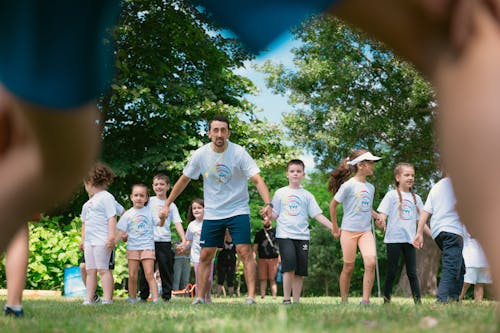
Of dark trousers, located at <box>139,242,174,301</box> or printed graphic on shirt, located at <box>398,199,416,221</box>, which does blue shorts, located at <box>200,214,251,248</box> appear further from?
dark trousers, located at <box>139,242,174,301</box>

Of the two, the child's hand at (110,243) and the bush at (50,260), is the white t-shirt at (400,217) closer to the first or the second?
the child's hand at (110,243)

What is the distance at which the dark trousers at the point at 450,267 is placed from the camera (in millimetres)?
8180

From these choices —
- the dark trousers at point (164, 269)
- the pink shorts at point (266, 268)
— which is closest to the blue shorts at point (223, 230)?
the dark trousers at point (164, 269)

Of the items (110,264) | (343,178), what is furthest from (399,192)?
(110,264)

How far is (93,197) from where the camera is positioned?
934cm

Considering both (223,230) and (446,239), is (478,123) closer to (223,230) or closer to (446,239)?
(223,230)

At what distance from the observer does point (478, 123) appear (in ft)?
3.31

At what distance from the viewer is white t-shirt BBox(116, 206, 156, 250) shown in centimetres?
993

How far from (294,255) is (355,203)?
1.07m

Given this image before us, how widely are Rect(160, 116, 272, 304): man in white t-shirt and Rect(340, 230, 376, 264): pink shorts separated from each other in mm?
1231

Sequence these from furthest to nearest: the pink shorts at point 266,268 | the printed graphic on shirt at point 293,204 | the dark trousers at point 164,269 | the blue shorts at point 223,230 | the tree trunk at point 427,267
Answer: the tree trunk at point 427,267, the pink shorts at point 266,268, the dark trousers at point 164,269, the printed graphic on shirt at point 293,204, the blue shorts at point 223,230

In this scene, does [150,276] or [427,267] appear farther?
[427,267]

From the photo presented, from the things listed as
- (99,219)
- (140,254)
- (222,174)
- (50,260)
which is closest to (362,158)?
(222,174)

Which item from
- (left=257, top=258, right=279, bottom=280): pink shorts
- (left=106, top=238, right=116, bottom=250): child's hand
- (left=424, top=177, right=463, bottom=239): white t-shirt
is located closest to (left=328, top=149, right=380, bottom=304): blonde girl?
(left=424, top=177, right=463, bottom=239): white t-shirt
